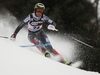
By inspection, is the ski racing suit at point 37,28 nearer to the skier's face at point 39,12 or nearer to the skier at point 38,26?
the skier at point 38,26

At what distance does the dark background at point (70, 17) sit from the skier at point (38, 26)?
163 inches

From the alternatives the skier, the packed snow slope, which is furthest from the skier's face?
the packed snow slope

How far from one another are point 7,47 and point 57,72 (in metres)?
1.33

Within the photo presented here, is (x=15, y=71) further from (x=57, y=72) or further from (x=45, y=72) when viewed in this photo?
(x=57, y=72)

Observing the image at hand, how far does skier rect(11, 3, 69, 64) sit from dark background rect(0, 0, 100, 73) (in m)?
4.13

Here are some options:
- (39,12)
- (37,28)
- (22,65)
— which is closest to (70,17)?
(37,28)

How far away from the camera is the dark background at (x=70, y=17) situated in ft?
30.7

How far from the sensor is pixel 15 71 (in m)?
2.91

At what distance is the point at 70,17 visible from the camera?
41.1ft

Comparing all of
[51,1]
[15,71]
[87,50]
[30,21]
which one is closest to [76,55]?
[87,50]

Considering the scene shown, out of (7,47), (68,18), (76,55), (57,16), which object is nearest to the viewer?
(7,47)

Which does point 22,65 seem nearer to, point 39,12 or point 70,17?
point 39,12

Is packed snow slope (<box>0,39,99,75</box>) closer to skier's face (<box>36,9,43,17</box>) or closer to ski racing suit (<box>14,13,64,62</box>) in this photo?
ski racing suit (<box>14,13,64,62</box>)

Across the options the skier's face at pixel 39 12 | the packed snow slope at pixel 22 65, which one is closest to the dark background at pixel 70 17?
the skier's face at pixel 39 12
